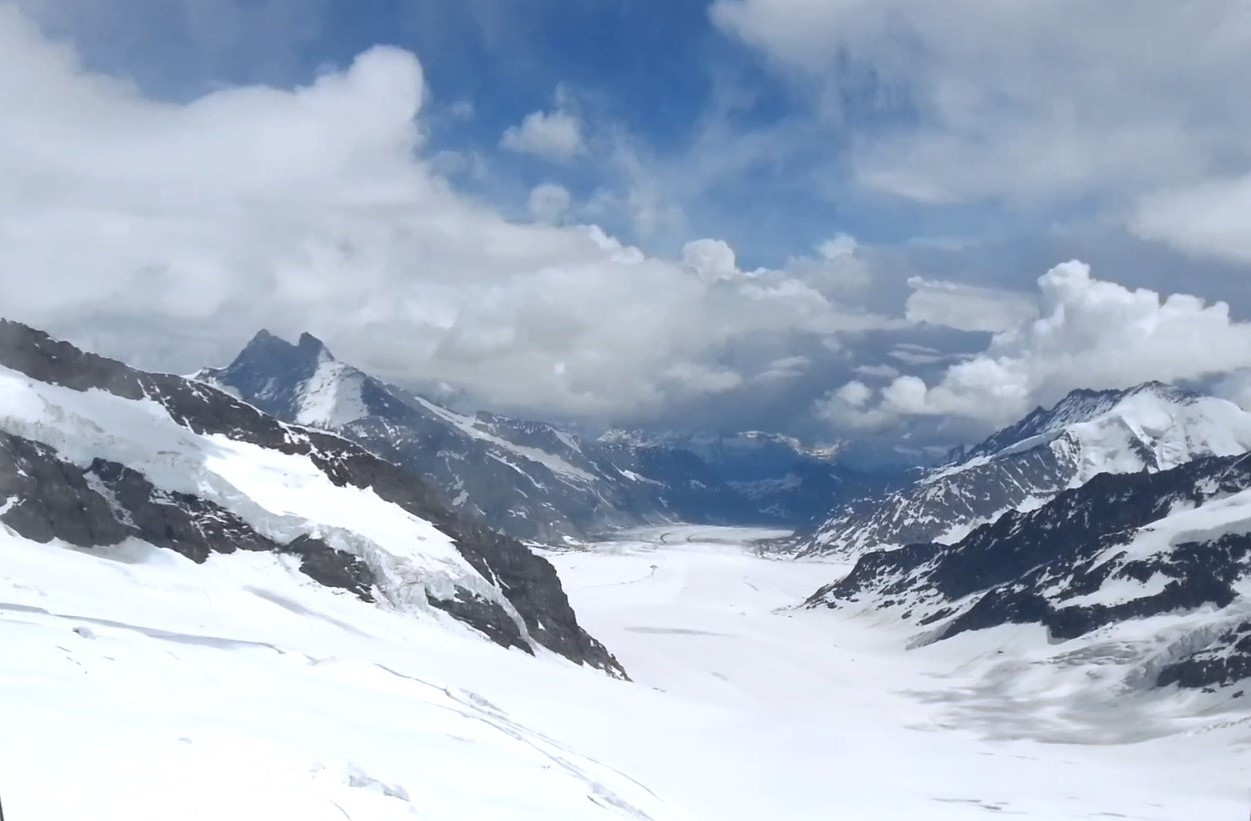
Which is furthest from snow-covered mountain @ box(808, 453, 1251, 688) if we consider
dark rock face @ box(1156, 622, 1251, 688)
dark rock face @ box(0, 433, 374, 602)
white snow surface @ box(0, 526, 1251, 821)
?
dark rock face @ box(0, 433, 374, 602)

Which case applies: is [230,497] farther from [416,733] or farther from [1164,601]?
[1164,601]

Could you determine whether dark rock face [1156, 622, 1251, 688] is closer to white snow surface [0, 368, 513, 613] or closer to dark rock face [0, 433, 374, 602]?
white snow surface [0, 368, 513, 613]

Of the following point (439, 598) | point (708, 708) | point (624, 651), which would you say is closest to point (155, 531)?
point (439, 598)

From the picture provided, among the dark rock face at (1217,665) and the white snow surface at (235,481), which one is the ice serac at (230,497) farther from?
the dark rock face at (1217,665)

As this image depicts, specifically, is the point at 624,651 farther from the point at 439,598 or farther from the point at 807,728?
the point at 807,728

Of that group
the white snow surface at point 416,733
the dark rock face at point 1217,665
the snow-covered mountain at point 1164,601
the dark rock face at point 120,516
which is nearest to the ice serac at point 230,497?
the dark rock face at point 120,516

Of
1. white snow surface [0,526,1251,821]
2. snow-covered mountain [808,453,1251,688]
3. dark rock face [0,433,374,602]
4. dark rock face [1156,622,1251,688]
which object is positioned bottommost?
white snow surface [0,526,1251,821]
